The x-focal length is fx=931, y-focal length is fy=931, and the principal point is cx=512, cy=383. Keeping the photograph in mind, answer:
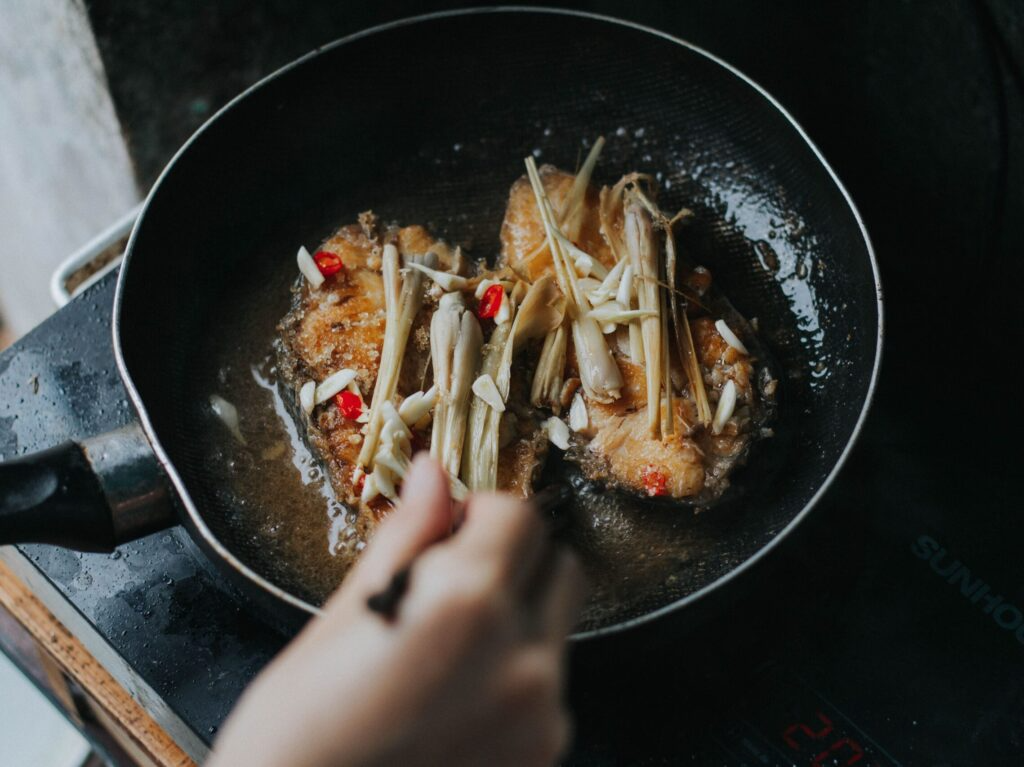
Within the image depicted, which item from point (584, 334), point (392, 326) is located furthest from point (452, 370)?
point (584, 334)

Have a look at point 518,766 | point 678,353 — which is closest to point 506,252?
point 678,353

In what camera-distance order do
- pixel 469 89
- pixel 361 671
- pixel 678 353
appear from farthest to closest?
pixel 469 89
pixel 678 353
pixel 361 671

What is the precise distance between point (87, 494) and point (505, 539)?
847 mm

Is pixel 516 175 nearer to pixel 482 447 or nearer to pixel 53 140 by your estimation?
pixel 482 447

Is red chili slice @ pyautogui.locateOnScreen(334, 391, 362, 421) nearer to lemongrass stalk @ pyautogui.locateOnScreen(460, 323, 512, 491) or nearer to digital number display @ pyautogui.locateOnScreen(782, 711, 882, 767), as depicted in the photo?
lemongrass stalk @ pyautogui.locateOnScreen(460, 323, 512, 491)

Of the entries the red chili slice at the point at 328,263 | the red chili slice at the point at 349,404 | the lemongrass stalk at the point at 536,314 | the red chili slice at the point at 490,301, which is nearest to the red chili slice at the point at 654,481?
the lemongrass stalk at the point at 536,314

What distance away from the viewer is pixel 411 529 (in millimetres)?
867

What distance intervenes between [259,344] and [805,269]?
1122 mm

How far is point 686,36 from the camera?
2.47 meters

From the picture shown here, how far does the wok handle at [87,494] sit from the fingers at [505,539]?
77 cm

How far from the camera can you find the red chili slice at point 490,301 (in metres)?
1.79

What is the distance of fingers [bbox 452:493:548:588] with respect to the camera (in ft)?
2.68

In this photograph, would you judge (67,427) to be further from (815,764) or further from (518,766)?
(815,764)

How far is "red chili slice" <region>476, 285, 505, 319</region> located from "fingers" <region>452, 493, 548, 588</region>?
95 cm
